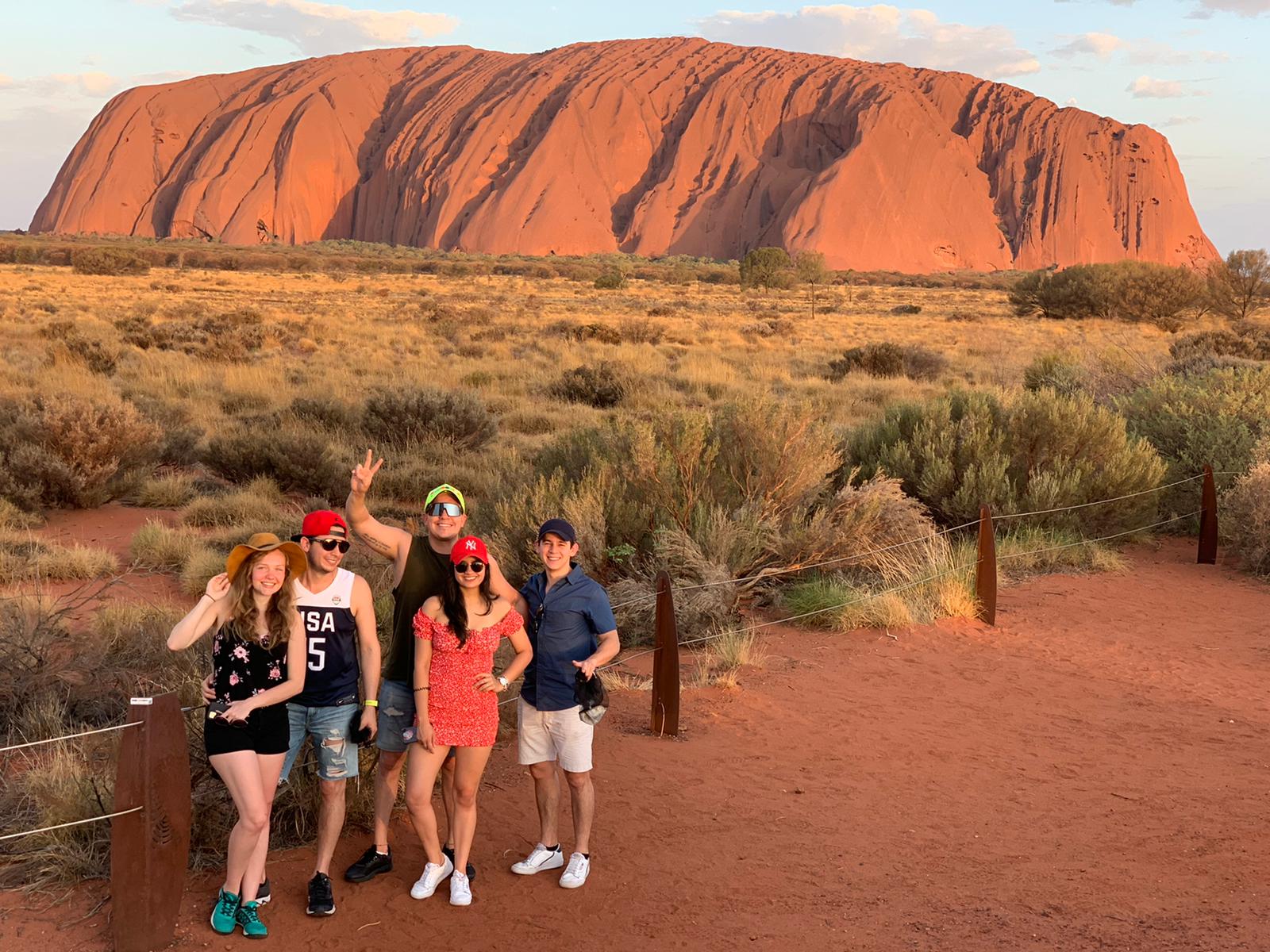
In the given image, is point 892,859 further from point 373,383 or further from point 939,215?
point 939,215

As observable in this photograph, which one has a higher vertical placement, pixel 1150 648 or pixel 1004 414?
pixel 1004 414

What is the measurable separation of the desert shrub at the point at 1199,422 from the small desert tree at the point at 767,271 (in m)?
39.8

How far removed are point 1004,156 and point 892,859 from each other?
114 meters

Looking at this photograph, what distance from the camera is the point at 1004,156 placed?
107m

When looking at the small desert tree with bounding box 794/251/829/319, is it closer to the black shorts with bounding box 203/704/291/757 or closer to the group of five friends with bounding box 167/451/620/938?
the group of five friends with bounding box 167/451/620/938

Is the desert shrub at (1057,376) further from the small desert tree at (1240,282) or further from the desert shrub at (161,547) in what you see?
the small desert tree at (1240,282)

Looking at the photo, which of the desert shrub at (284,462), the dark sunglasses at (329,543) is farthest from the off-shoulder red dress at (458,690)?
the desert shrub at (284,462)

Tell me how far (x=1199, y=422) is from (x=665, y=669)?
324 inches

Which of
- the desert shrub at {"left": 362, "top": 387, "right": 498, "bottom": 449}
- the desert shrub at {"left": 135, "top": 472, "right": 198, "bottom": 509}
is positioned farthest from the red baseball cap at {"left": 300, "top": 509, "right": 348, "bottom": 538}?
the desert shrub at {"left": 362, "top": 387, "right": 498, "bottom": 449}

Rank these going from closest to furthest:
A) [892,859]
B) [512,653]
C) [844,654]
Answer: [892,859], [512,653], [844,654]

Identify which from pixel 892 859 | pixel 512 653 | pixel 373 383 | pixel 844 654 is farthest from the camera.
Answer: pixel 373 383

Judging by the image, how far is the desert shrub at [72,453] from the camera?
31.2 ft

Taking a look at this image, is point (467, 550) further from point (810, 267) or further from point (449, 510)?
point (810, 267)

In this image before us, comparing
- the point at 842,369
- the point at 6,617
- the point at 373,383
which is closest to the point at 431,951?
the point at 6,617
